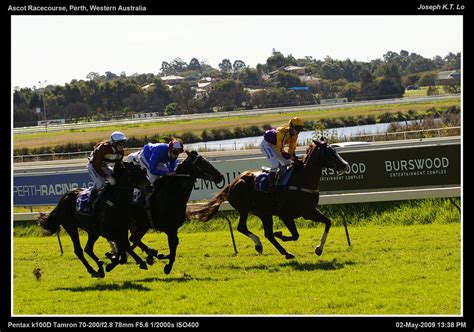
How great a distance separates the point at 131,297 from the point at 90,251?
235 centimetres

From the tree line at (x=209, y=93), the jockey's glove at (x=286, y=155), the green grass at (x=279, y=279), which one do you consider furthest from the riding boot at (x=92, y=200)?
the tree line at (x=209, y=93)

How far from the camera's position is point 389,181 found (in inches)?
754

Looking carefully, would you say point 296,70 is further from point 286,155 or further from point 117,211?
point 117,211

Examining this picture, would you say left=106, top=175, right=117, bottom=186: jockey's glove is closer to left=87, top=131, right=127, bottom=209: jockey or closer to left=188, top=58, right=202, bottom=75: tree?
left=87, top=131, right=127, bottom=209: jockey

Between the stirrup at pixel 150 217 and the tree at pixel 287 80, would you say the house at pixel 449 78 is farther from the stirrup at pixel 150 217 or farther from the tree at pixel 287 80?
the stirrup at pixel 150 217

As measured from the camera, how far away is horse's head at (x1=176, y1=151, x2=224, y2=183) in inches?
509

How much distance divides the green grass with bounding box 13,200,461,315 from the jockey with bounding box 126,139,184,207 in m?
1.39

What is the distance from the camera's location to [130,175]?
12430mm

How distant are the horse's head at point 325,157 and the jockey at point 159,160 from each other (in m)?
1.99

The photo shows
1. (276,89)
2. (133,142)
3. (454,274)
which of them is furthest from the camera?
(276,89)

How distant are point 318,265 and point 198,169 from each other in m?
2.11

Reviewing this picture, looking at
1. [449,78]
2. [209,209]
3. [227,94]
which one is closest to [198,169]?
[209,209]
